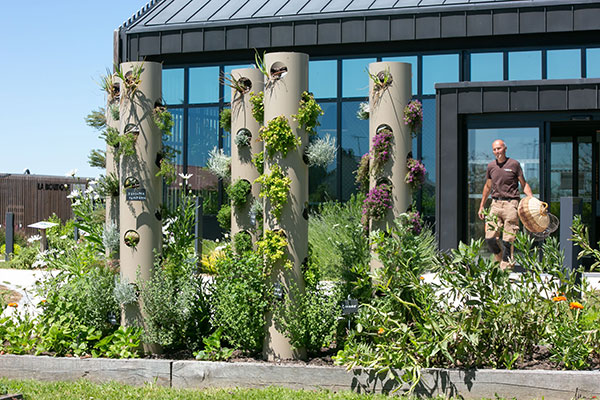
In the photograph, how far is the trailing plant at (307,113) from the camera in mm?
6152

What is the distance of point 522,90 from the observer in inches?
488

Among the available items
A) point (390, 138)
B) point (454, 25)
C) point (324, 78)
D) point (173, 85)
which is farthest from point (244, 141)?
point (173, 85)

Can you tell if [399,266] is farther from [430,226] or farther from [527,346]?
[430,226]

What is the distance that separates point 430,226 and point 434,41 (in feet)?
13.9

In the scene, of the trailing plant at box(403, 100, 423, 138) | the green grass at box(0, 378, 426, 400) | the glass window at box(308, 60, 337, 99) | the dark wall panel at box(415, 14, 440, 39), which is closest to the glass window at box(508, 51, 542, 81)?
the dark wall panel at box(415, 14, 440, 39)

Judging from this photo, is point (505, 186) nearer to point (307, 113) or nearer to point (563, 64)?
point (307, 113)

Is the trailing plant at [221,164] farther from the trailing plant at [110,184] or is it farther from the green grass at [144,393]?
the green grass at [144,393]

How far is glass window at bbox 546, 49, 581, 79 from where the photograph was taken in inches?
613

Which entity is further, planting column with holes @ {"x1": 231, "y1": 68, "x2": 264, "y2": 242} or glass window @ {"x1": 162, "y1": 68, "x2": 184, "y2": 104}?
glass window @ {"x1": 162, "y1": 68, "x2": 184, "y2": 104}

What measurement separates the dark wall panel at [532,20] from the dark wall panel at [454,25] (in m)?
1.19

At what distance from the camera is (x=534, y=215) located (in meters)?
8.86

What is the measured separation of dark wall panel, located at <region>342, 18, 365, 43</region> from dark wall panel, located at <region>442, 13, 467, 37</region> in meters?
1.83

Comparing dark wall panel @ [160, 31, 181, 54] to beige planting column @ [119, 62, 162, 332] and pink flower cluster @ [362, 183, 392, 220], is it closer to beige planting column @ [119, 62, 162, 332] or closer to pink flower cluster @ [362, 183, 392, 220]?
beige planting column @ [119, 62, 162, 332]

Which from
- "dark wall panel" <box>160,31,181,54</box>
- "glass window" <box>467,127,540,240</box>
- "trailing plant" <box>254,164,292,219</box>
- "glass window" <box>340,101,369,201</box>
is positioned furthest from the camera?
"dark wall panel" <box>160,31,181,54</box>
